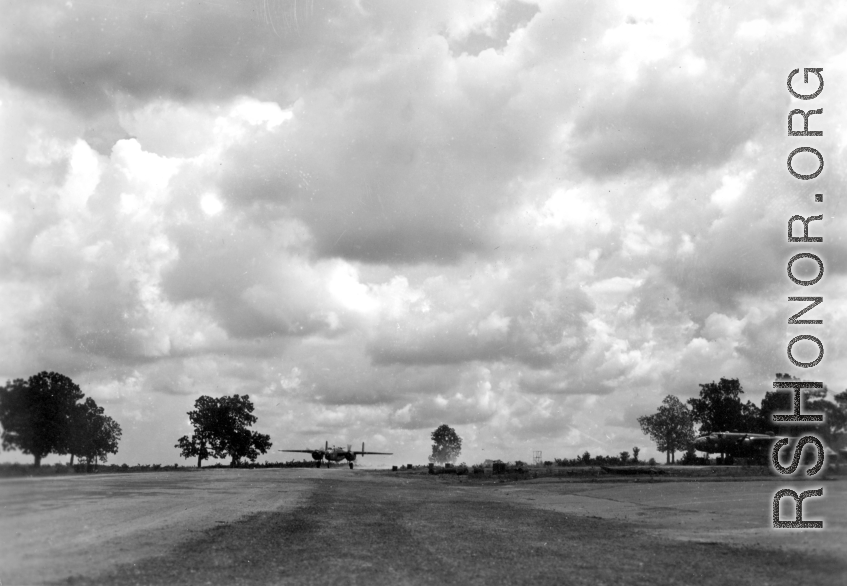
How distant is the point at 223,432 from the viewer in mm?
158625

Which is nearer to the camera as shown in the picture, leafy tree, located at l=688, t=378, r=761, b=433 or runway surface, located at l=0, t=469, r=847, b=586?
runway surface, located at l=0, t=469, r=847, b=586

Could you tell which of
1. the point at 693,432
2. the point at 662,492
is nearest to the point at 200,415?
the point at 693,432

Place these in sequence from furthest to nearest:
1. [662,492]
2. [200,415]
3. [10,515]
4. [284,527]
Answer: [200,415] → [662,492] → [284,527] → [10,515]

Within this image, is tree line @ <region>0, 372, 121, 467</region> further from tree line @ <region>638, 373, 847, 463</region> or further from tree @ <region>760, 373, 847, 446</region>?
tree line @ <region>638, 373, 847, 463</region>

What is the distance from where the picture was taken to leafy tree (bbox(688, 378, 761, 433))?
149 m

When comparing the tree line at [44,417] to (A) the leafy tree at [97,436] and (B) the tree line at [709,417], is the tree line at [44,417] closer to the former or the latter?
(A) the leafy tree at [97,436]

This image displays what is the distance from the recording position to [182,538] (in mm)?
18984

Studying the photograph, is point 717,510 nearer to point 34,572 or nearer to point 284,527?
point 284,527

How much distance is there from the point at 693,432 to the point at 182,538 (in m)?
165

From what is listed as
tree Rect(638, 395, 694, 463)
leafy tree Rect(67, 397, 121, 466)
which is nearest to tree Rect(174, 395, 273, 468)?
leafy tree Rect(67, 397, 121, 466)

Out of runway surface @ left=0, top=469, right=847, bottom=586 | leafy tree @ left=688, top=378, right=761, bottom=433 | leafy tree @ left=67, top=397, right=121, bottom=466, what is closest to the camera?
runway surface @ left=0, top=469, right=847, bottom=586

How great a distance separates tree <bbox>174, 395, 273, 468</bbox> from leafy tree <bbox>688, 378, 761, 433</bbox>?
98.4m

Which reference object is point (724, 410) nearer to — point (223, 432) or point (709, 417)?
point (709, 417)

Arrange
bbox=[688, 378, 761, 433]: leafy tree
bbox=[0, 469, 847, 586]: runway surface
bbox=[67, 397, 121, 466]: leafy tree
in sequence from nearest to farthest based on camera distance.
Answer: bbox=[0, 469, 847, 586]: runway surface < bbox=[67, 397, 121, 466]: leafy tree < bbox=[688, 378, 761, 433]: leafy tree
